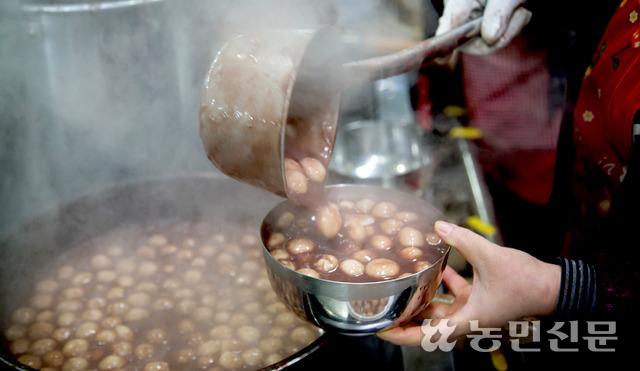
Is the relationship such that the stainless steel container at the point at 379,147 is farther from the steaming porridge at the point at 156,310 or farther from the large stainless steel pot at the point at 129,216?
the steaming porridge at the point at 156,310

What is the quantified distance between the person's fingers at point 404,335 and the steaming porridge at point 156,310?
1.56 ft

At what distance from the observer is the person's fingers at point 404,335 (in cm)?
149

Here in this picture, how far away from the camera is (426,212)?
1.71m

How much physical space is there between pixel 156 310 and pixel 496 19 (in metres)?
1.98

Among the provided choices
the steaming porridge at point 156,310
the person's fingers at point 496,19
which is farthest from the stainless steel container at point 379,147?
the person's fingers at point 496,19

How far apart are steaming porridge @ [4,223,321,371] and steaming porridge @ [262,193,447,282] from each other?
0.50m

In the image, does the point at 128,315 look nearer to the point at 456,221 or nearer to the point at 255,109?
the point at 255,109

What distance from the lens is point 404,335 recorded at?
1506 mm

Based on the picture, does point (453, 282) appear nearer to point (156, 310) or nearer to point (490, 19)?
point (490, 19)

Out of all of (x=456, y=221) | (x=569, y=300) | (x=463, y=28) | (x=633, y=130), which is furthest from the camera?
(x=456, y=221)

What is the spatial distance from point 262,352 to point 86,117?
188cm

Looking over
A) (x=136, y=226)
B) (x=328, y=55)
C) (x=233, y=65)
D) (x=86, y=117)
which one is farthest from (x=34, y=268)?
(x=328, y=55)

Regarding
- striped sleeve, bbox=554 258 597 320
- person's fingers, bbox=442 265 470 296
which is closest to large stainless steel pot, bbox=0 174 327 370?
person's fingers, bbox=442 265 470 296

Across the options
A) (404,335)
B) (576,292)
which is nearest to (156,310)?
(404,335)
